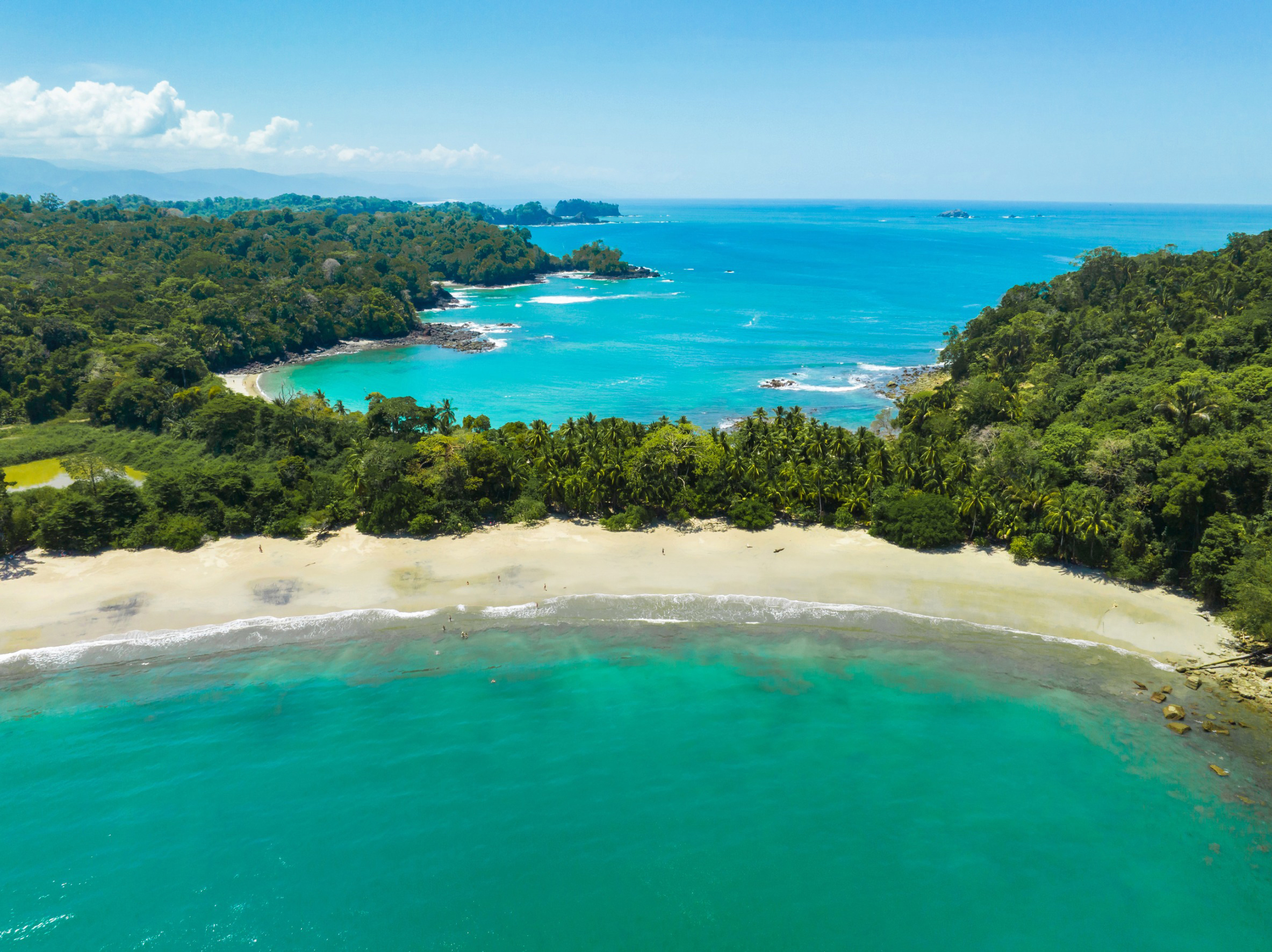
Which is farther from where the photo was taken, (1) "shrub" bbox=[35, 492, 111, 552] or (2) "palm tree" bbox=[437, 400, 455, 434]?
(2) "palm tree" bbox=[437, 400, 455, 434]

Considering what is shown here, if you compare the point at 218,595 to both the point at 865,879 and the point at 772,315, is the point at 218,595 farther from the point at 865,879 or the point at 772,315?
the point at 772,315

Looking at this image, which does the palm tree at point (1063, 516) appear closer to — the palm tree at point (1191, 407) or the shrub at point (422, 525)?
the palm tree at point (1191, 407)

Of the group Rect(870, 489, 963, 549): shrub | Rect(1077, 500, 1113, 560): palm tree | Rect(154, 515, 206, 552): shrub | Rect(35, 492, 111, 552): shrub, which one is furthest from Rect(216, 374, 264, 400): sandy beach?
Rect(1077, 500, 1113, 560): palm tree

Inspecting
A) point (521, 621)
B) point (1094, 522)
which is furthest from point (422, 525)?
point (1094, 522)

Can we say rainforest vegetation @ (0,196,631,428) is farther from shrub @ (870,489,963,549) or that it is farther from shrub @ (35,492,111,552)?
shrub @ (870,489,963,549)

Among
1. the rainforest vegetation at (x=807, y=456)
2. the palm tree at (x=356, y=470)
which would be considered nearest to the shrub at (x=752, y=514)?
the rainforest vegetation at (x=807, y=456)
